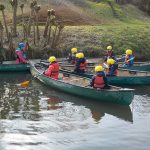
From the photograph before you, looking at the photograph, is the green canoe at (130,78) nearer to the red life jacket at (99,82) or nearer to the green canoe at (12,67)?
the red life jacket at (99,82)

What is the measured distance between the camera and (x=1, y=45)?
34.1m

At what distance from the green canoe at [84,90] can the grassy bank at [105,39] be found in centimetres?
907

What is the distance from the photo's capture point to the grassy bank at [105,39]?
3866 centimetres

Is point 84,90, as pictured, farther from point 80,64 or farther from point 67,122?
point 80,64

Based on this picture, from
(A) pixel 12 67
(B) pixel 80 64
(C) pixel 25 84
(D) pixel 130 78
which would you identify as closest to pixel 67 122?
(C) pixel 25 84

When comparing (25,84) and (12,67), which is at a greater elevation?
(12,67)

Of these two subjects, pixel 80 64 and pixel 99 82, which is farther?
pixel 80 64

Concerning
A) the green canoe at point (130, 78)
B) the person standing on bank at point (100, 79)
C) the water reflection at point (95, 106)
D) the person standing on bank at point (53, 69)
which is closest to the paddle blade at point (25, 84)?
the person standing on bank at point (53, 69)

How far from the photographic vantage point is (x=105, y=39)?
4038 cm

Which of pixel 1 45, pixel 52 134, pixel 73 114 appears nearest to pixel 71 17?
pixel 1 45

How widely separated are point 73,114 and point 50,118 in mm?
1349

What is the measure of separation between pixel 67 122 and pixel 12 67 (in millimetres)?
12390

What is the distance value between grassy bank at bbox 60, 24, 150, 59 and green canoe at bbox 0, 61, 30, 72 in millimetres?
5663

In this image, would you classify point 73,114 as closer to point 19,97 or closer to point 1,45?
point 19,97
